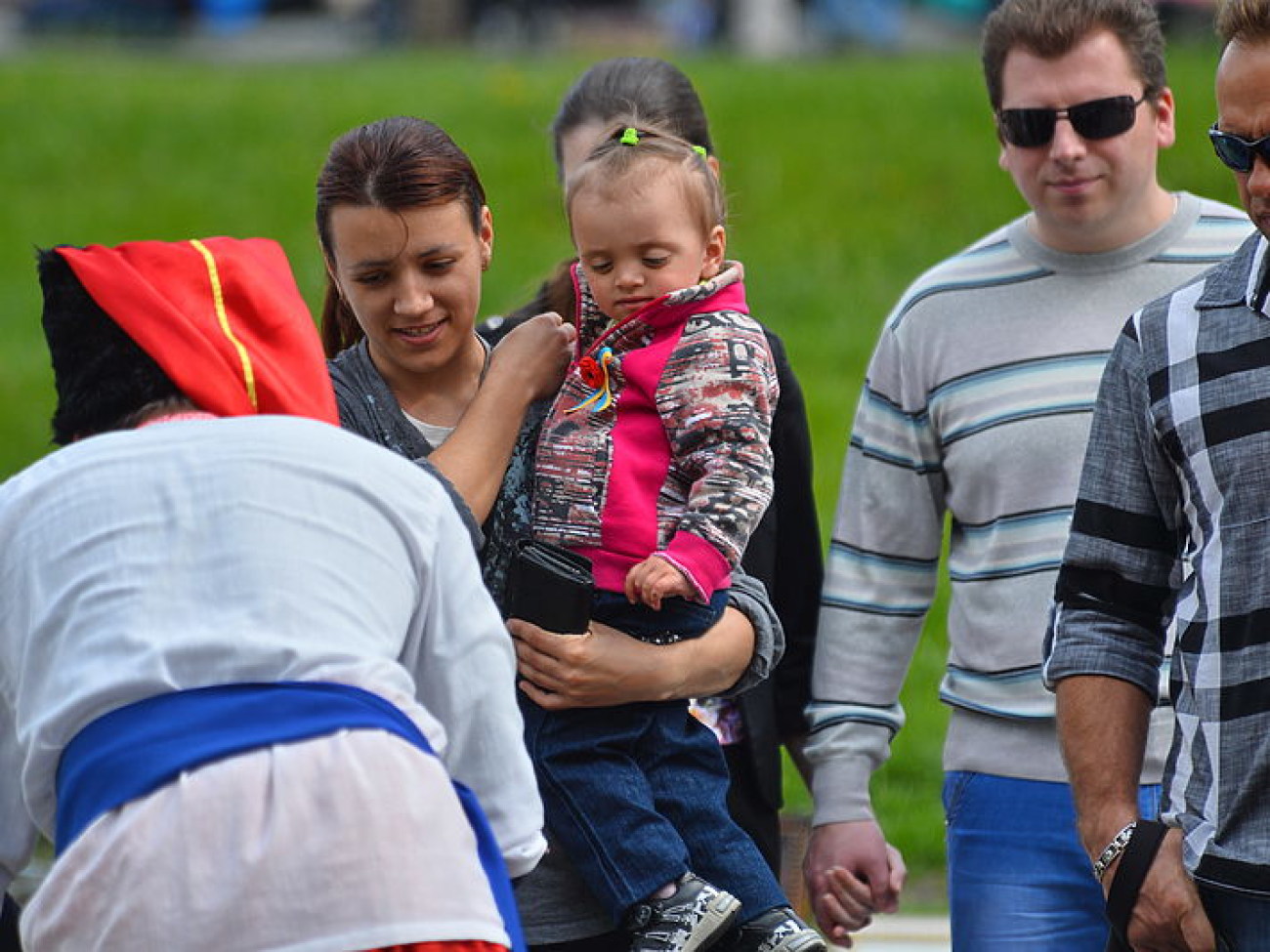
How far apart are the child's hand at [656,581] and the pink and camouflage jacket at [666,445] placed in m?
0.02

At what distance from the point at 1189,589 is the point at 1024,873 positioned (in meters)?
0.96

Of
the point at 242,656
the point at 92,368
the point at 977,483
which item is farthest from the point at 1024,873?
the point at 92,368

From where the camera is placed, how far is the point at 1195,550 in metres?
3.11

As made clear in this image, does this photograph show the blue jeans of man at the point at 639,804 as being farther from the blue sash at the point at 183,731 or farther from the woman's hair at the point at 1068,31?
the woman's hair at the point at 1068,31

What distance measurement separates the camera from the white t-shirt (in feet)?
7.86

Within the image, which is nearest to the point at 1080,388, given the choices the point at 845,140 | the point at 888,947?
the point at 888,947

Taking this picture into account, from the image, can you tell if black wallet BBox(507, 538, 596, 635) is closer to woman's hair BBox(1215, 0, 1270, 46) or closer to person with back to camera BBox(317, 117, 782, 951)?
person with back to camera BBox(317, 117, 782, 951)

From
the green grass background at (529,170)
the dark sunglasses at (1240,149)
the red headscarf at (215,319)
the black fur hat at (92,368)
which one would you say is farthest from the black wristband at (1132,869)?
the green grass background at (529,170)

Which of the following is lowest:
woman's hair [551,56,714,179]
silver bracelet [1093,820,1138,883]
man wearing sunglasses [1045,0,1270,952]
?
silver bracelet [1093,820,1138,883]

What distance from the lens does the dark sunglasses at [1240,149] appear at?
2967 millimetres

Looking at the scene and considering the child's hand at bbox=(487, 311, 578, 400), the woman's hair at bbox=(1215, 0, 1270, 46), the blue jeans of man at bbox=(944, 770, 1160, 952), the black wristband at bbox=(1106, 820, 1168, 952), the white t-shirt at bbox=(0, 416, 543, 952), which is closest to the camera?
the white t-shirt at bbox=(0, 416, 543, 952)

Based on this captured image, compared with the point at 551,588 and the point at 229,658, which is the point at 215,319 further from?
the point at 551,588

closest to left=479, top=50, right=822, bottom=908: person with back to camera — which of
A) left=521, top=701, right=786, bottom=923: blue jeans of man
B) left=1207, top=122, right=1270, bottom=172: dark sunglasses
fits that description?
left=521, top=701, right=786, bottom=923: blue jeans of man

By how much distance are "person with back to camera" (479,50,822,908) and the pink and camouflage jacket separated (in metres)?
0.37
